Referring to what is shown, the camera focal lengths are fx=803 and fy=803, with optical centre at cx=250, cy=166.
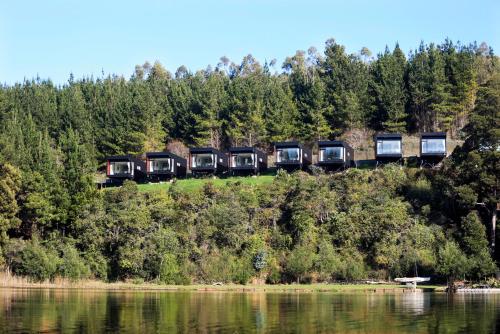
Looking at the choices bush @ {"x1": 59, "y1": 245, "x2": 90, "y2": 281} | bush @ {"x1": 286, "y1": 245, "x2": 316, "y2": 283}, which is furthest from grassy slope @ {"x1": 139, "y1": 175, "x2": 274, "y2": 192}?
bush @ {"x1": 286, "y1": 245, "x2": 316, "y2": 283}

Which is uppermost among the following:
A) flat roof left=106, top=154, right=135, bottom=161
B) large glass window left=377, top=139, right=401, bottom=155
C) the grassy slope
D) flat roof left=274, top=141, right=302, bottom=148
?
flat roof left=274, top=141, right=302, bottom=148

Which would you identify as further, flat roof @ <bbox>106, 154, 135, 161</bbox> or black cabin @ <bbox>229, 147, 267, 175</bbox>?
flat roof @ <bbox>106, 154, 135, 161</bbox>

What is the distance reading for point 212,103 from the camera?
121 m

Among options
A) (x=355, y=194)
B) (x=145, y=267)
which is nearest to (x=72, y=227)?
(x=145, y=267)

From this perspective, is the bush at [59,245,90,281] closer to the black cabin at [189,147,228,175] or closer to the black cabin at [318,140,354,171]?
the black cabin at [189,147,228,175]

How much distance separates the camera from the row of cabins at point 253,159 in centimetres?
9777

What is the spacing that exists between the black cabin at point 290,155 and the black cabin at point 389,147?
9374 millimetres

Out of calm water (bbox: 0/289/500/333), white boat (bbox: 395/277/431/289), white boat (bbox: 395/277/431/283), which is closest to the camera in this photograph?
calm water (bbox: 0/289/500/333)

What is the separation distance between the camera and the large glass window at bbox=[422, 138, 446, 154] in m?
95.7

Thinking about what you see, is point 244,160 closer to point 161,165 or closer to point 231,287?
point 161,165

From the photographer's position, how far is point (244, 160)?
340 ft

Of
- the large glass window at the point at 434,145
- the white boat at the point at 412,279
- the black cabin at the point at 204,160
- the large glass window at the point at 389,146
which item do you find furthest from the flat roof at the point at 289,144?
the white boat at the point at 412,279

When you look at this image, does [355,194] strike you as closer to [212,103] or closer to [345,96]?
[345,96]

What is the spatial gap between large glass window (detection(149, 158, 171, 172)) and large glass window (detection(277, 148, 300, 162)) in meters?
14.6
